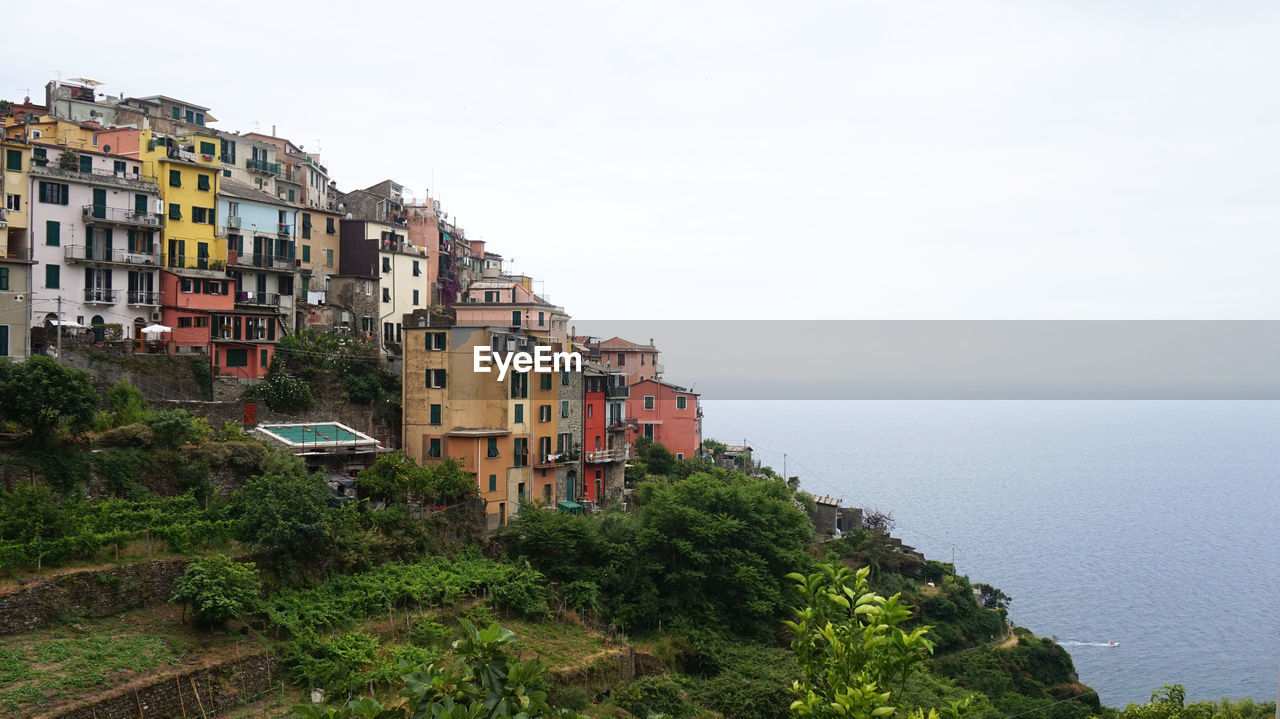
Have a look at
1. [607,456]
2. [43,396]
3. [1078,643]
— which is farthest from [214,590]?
[1078,643]

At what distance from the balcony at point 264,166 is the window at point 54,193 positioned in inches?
570

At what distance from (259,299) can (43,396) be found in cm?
1851

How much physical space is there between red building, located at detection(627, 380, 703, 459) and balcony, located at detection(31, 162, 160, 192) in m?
27.2

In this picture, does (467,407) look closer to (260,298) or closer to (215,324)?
(215,324)

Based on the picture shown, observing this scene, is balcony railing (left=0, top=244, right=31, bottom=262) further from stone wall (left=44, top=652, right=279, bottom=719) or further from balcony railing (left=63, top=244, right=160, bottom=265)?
stone wall (left=44, top=652, right=279, bottom=719)

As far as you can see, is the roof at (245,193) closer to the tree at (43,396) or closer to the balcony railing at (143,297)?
the balcony railing at (143,297)

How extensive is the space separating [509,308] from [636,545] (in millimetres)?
15723

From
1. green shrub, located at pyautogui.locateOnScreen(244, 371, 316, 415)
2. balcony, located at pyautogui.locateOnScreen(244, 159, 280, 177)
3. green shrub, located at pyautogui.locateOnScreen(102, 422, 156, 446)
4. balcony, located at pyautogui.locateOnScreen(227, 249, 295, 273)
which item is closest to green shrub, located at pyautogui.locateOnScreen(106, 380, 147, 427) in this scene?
green shrub, located at pyautogui.locateOnScreen(102, 422, 156, 446)

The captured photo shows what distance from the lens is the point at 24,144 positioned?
3434 cm

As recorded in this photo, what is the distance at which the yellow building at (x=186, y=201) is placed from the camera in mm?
38812


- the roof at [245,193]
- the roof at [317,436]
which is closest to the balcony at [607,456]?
the roof at [317,436]

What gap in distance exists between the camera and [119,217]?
36.1m

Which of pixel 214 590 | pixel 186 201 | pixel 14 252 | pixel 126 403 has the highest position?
pixel 186 201

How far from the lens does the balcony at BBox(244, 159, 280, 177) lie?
4891cm
